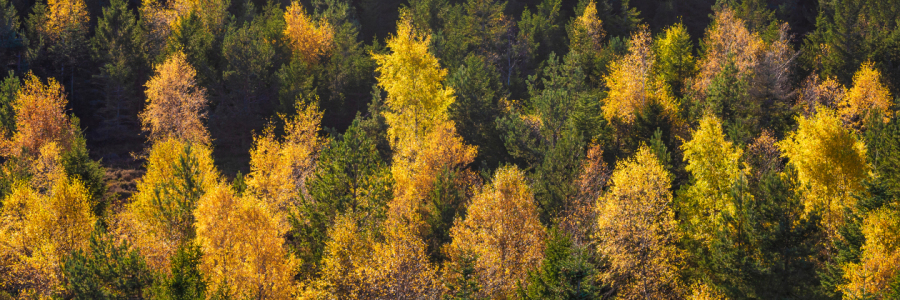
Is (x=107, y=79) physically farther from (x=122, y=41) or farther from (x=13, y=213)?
(x=13, y=213)

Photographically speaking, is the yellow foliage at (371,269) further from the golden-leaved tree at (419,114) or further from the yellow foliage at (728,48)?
the yellow foliage at (728,48)

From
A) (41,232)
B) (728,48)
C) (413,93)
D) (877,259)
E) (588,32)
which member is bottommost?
(877,259)

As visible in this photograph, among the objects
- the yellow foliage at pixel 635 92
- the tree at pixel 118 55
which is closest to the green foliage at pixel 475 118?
the yellow foliage at pixel 635 92

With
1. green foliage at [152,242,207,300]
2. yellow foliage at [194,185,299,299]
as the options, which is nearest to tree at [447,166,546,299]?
yellow foliage at [194,185,299,299]

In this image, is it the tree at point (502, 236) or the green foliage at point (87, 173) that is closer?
the tree at point (502, 236)

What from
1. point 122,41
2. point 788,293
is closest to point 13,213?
point 122,41

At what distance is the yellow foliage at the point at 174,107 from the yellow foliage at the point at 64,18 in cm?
2354

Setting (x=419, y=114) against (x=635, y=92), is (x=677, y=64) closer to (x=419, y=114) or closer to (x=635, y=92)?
(x=635, y=92)

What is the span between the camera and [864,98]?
59.2 metres

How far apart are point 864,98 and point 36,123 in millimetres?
76111

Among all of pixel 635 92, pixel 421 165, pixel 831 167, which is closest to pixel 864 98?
pixel 635 92

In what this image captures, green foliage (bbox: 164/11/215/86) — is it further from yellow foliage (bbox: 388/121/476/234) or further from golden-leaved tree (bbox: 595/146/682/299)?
golden-leaved tree (bbox: 595/146/682/299)

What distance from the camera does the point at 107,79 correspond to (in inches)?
2788

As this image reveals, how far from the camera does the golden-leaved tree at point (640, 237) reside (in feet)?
126
